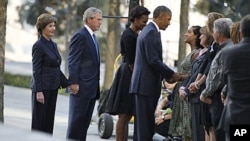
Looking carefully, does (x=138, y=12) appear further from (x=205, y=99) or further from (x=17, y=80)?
(x=17, y=80)

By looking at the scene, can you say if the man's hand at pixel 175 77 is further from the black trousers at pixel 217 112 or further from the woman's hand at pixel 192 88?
the black trousers at pixel 217 112

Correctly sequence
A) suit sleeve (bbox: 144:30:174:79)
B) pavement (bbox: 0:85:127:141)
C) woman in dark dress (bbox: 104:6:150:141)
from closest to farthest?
pavement (bbox: 0:85:127:141), suit sleeve (bbox: 144:30:174:79), woman in dark dress (bbox: 104:6:150:141)

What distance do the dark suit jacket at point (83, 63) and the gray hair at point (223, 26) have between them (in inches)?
72.3

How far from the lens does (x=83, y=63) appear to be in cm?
1134

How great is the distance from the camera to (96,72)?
37.5 feet

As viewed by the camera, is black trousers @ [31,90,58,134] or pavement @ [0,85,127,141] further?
black trousers @ [31,90,58,134]

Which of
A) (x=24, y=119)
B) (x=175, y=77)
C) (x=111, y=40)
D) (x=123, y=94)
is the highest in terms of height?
(x=175, y=77)

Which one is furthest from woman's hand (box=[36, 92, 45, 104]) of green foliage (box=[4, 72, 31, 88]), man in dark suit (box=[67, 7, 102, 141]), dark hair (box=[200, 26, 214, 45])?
green foliage (box=[4, 72, 31, 88])

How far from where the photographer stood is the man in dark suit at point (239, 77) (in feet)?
27.2

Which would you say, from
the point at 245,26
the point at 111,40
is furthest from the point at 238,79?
the point at 111,40

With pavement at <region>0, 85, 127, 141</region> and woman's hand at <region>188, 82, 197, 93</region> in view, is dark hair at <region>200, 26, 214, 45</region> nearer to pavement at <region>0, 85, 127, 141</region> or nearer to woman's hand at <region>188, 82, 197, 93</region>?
woman's hand at <region>188, 82, 197, 93</region>

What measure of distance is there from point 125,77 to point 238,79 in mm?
3669

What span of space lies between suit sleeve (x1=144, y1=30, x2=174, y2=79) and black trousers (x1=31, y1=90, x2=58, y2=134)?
129 cm

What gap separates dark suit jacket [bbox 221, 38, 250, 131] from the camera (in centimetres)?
830
